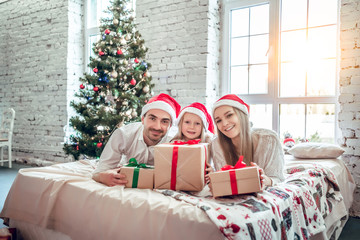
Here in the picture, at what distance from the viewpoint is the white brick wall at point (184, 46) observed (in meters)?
3.62

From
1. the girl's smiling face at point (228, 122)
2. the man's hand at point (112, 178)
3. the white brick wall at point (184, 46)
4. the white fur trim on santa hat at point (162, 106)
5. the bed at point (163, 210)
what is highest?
the white brick wall at point (184, 46)

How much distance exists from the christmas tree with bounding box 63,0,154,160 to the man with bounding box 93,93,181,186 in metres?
1.32

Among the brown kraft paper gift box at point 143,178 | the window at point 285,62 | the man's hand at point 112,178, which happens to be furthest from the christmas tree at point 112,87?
the brown kraft paper gift box at point 143,178

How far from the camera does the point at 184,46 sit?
12.3 feet

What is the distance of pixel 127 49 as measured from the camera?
11.7 feet

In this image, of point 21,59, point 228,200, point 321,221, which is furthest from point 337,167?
point 21,59

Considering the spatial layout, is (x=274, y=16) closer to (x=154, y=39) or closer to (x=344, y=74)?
(x=344, y=74)

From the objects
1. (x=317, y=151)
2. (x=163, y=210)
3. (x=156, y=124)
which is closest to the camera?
(x=163, y=210)

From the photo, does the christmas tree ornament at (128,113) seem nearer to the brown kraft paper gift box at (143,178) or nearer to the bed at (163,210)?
the bed at (163,210)

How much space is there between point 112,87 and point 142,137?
5.31 feet

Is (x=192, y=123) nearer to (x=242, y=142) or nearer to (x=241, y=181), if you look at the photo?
(x=242, y=142)

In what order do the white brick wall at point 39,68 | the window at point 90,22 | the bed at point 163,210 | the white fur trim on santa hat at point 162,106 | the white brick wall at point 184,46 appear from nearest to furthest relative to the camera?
the bed at point 163,210, the white fur trim on santa hat at point 162,106, the white brick wall at point 184,46, the white brick wall at point 39,68, the window at point 90,22

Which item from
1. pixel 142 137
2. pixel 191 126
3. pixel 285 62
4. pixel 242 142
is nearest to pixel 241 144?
pixel 242 142

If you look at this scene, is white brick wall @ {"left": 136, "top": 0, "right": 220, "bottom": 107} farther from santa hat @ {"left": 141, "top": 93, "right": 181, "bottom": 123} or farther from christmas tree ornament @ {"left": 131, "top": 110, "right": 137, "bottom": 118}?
santa hat @ {"left": 141, "top": 93, "right": 181, "bottom": 123}
